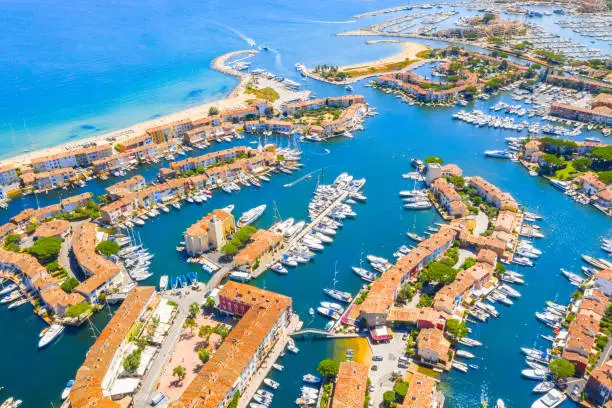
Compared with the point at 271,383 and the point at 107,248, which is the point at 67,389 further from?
the point at 107,248

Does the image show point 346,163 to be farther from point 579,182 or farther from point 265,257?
point 579,182

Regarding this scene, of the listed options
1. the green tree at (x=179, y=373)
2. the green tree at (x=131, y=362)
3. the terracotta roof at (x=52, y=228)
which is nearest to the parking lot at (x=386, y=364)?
the green tree at (x=179, y=373)

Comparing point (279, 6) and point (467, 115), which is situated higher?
point (279, 6)

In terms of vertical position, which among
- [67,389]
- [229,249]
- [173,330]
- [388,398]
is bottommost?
[388,398]

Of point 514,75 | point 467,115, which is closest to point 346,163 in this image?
point 467,115

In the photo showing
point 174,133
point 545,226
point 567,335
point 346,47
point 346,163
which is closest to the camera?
point 567,335

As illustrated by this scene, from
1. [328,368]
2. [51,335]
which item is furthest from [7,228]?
[328,368]
